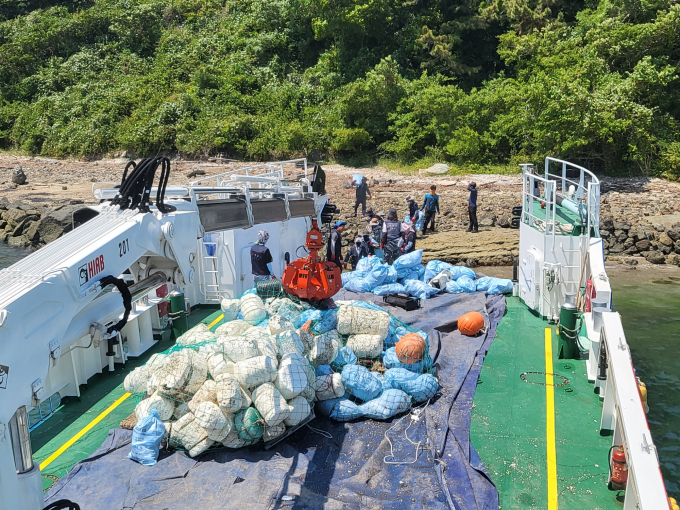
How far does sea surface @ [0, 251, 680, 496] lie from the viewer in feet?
23.8

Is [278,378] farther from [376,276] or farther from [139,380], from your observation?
[376,276]

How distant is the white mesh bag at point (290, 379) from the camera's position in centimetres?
632

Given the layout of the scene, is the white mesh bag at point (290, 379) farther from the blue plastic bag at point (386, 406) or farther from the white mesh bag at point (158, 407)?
the white mesh bag at point (158, 407)

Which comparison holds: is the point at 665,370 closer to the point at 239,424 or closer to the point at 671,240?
→ the point at 239,424

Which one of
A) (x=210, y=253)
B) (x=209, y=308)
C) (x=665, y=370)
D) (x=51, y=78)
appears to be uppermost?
(x=51, y=78)

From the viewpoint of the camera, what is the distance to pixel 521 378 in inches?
319

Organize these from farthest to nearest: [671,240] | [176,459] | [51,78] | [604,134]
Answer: [51,78] → [604,134] → [671,240] → [176,459]

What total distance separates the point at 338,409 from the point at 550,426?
7.67 feet

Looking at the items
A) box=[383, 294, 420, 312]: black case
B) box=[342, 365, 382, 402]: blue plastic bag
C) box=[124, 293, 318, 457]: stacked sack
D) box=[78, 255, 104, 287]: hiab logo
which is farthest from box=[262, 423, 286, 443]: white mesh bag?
box=[383, 294, 420, 312]: black case

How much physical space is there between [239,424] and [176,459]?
67 centimetres

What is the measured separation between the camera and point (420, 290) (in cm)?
1133

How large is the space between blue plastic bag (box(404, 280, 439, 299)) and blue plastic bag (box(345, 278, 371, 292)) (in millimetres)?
718

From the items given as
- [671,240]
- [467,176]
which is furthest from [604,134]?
[671,240]

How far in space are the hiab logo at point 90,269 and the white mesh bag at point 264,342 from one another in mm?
2803
